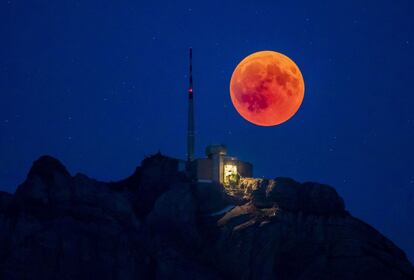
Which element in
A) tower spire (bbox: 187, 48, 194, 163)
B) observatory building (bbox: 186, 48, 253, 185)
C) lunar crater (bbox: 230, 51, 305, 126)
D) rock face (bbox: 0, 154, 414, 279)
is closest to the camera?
rock face (bbox: 0, 154, 414, 279)

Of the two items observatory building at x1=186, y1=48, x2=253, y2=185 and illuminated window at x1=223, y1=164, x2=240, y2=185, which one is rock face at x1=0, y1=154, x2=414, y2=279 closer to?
observatory building at x1=186, y1=48, x2=253, y2=185

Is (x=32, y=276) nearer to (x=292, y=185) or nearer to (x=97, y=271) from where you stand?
(x=97, y=271)

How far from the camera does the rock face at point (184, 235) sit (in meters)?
102

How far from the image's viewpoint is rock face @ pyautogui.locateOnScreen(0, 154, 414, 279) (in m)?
102

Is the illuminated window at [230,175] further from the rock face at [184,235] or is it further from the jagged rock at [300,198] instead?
the jagged rock at [300,198]

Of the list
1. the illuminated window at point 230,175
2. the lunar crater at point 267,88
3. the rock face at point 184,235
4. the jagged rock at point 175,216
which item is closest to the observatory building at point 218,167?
the illuminated window at point 230,175

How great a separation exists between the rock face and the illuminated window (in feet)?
25.4

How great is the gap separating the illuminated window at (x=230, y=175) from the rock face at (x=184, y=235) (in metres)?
7.74

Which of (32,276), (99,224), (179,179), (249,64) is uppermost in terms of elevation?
(249,64)

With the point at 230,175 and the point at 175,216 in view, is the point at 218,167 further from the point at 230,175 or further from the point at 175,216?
the point at 175,216

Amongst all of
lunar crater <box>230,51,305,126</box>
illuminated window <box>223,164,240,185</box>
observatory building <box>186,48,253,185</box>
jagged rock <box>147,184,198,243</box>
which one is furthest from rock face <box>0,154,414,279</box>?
lunar crater <box>230,51,305,126</box>

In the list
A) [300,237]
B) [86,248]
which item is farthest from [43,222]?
[300,237]

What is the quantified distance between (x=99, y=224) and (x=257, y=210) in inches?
902

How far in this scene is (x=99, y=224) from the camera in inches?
4119
